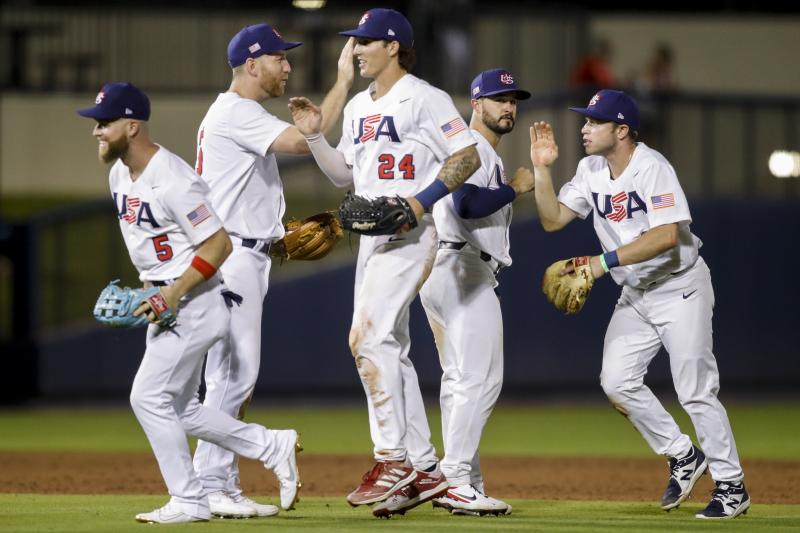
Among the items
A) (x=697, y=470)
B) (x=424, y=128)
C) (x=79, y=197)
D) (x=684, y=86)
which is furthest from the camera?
(x=684, y=86)

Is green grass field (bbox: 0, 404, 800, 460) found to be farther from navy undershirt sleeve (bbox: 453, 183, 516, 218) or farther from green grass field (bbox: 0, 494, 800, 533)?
navy undershirt sleeve (bbox: 453, 183, 516, 218)

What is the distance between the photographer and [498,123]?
6836 millimetres

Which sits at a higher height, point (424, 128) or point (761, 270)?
point (424, 128)

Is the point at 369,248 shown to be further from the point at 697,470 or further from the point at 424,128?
the point at 697,470

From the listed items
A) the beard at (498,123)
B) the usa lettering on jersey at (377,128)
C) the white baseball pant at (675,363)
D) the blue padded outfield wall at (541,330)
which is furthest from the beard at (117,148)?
the blue padded outfield wall at (541,330)

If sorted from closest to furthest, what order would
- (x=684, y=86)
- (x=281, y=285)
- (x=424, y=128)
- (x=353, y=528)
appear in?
(x=353, y=528) → (x=424, y=128) → (x=281, y=285) → (x=684, y=86)

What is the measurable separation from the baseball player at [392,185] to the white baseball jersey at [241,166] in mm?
269

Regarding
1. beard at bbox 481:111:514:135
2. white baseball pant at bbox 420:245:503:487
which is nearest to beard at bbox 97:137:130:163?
white baseball pant at bbox 420:245:503:487

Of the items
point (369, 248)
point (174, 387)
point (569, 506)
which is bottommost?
point (569, 506)

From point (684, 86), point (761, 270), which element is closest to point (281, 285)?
point (761, 270)

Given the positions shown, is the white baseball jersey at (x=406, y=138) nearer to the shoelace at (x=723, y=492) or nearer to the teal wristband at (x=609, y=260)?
the teal wristband at (x=609, y=260)

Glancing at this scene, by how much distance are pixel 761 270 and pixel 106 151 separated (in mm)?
11081

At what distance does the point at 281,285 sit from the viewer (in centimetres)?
1498

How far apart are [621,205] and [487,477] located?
303 cm
